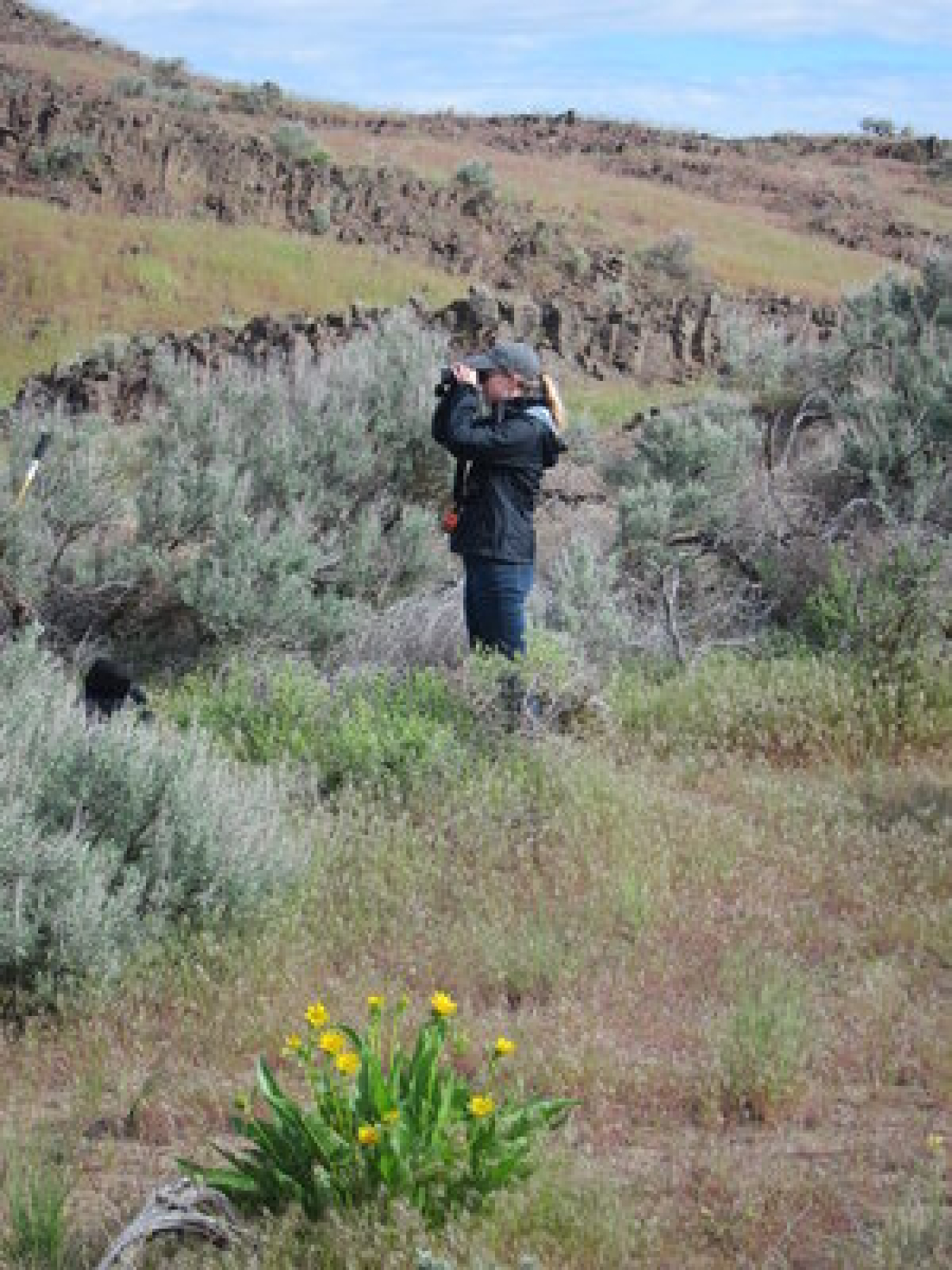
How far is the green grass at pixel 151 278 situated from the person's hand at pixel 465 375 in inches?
684

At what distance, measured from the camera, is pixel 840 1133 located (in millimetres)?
4848

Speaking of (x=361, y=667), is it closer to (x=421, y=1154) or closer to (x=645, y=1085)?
(x=645, y=1085)

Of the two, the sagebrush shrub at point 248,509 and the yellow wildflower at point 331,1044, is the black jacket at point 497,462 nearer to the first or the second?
the sagebrush shrub at point 248,509

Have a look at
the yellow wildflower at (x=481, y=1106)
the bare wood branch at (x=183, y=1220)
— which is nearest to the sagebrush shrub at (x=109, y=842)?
the bare wood branch at (x=183, y=1220)

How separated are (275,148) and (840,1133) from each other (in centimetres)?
3303

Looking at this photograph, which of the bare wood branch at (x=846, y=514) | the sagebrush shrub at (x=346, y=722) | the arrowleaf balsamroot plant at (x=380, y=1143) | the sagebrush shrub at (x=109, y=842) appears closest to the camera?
the arrowleaf balsamroot plant at (x=380, y=1143)

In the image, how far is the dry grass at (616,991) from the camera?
14.3ft

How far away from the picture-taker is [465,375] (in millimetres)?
8773

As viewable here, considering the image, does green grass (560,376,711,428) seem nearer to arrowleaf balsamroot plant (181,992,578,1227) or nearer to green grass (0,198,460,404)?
green grass (0,198,460,404)

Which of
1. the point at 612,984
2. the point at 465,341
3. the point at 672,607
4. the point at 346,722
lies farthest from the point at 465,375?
the point at 465,341

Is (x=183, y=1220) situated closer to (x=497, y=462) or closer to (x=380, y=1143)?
(x=380, y=1143)

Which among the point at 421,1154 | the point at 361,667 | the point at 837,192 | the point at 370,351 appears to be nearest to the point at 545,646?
the point at 361,667

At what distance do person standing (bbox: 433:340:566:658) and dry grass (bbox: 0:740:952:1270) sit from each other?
1.11 meters

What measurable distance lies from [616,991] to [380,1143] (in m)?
1.81
